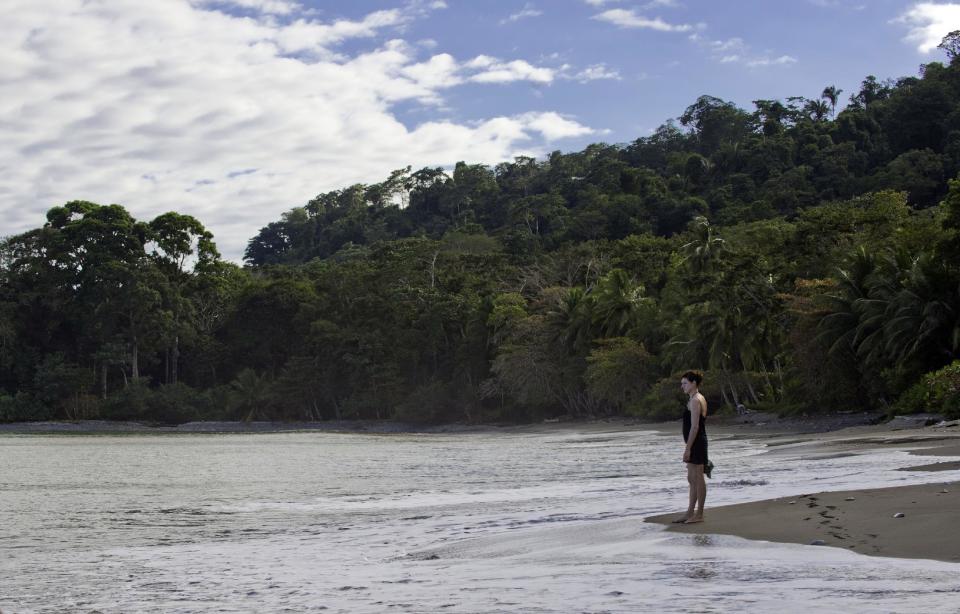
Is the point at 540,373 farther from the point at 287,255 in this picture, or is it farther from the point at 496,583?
the point at 287,255

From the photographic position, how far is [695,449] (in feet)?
31.8

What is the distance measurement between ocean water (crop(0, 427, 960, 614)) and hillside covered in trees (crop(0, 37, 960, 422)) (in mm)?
15347

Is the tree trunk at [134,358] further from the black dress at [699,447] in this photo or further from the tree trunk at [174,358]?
the black dress at [699,447]

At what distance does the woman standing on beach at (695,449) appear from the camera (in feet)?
31.3

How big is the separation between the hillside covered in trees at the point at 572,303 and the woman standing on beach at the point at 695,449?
19.5 m

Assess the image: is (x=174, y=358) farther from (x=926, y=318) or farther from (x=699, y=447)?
(x=699, y=447)

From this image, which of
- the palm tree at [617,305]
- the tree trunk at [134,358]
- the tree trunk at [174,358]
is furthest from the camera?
the tree trunk at [174,358]

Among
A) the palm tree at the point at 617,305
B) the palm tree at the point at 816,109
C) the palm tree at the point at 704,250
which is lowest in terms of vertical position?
the palm tree at the point at 617,305

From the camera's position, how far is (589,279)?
227 feet

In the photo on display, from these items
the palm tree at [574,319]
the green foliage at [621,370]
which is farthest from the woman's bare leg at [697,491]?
the palm tree at [574,319]

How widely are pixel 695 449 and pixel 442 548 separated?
8.79ft

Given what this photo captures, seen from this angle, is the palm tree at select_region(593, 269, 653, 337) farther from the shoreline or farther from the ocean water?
the ocean water

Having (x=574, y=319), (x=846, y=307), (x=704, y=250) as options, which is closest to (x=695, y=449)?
(x=846, y=307)

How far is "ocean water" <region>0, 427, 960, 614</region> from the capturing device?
6523mm
